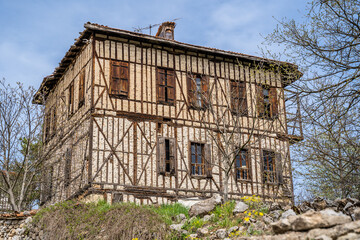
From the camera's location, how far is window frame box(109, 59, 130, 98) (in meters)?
18.2

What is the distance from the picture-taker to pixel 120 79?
60.4ft

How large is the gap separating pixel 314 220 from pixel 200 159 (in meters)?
11.5

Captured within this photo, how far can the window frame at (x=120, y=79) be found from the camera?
1822 centimetres

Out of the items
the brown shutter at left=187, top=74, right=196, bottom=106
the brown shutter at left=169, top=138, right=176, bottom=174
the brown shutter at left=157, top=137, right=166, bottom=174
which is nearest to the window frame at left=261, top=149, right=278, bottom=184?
the brown shutter at left=187, top=74, right=196, bottom=106

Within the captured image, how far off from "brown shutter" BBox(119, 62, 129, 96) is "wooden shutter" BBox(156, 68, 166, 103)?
1.28 metres

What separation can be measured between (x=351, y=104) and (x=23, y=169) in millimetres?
13444

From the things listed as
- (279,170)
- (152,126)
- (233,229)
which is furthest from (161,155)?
(233,229)

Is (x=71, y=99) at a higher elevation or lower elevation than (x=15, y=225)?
higher

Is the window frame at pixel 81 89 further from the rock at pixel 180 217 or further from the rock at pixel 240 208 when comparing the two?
the rock at pixel 240 208

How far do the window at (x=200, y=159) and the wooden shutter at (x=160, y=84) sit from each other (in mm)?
2152

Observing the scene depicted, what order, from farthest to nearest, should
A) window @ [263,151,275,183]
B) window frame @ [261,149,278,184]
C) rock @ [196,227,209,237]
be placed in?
Answer: window @ [263,151,275,183] < window frame @ [261,149,278,184] < rock @ [196,227,209,237]

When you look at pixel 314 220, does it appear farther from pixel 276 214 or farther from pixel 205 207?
pixel 205 207

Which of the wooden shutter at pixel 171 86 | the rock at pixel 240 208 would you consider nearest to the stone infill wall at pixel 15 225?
the wooden shutter at pixel 171 86

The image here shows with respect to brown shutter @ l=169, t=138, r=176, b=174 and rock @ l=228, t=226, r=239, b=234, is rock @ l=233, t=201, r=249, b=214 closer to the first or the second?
rock @ l=228, t=226, r=239, b=234
